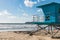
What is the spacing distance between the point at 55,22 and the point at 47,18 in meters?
1.50

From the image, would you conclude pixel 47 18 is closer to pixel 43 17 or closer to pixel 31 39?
pixel 43 17

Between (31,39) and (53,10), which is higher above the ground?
(53,10)

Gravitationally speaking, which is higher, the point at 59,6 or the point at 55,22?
the point at 59,6

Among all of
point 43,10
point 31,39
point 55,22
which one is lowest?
point 31,39

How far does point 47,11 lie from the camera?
24.3m

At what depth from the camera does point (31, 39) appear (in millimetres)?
22125

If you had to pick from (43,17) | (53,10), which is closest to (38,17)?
(43,17)

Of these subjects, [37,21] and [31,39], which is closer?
[31,39]

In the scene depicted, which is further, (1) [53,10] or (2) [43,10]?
(2) [43,10]

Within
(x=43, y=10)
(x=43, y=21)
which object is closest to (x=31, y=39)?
(x=43, y=21)

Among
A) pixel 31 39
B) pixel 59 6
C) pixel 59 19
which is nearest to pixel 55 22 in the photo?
pixel 59 19

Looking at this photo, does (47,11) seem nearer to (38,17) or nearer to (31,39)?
(38,17)

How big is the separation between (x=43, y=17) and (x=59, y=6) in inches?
100

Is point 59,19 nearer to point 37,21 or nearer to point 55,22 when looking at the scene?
point 55,22
